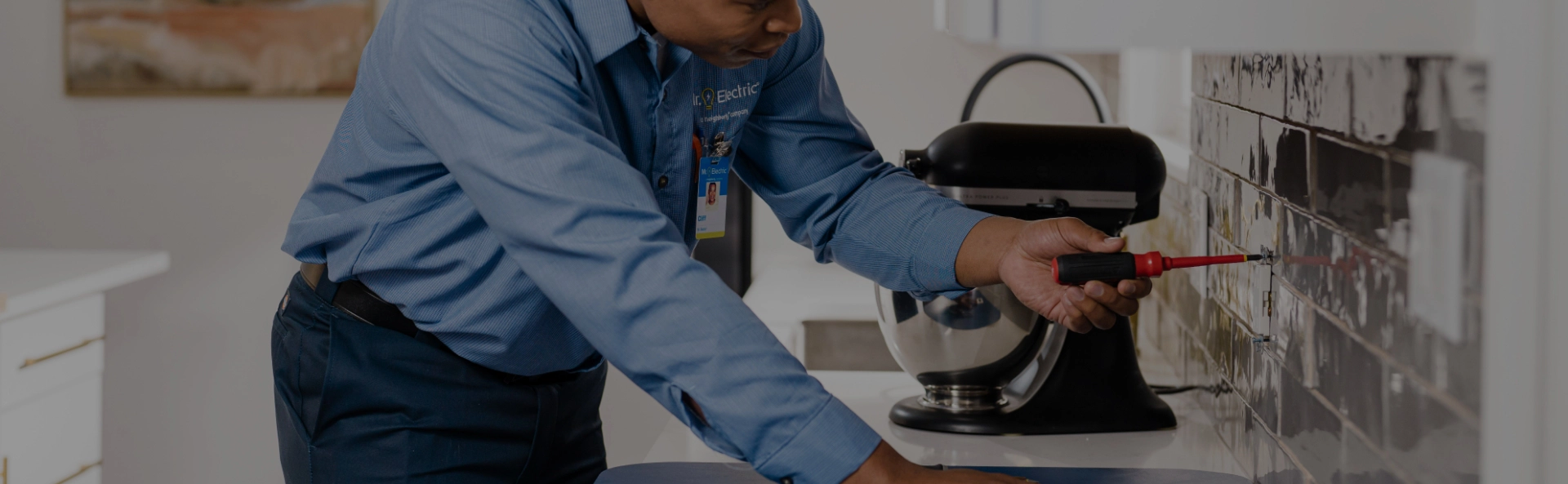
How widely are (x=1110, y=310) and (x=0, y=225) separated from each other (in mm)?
3116

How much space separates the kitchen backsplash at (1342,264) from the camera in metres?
0.60

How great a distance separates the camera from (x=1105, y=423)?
1.30 m

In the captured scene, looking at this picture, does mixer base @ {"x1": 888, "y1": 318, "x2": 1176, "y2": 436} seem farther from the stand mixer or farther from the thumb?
the thumb

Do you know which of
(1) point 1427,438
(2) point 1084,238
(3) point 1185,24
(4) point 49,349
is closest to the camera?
(3) point 1185,24

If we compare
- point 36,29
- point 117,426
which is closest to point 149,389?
point 117,426

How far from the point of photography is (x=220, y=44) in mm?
3047

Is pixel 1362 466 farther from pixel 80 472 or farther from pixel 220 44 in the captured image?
pixel 220 44

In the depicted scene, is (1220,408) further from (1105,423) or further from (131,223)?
(131,223)

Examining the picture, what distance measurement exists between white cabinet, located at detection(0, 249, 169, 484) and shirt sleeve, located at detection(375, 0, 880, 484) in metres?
1.43

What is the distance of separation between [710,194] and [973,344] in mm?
318

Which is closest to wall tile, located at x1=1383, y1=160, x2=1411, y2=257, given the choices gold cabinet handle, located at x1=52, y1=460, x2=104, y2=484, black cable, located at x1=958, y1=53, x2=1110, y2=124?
black cable, located at x1=958, y1=53, x2=1110, y2=124

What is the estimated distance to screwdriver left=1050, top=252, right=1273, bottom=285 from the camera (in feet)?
3.14

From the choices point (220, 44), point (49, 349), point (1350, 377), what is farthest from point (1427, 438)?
point (220, 44)

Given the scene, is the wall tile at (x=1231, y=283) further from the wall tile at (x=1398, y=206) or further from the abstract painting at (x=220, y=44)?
the abstract painting at (x=220, y=44)
